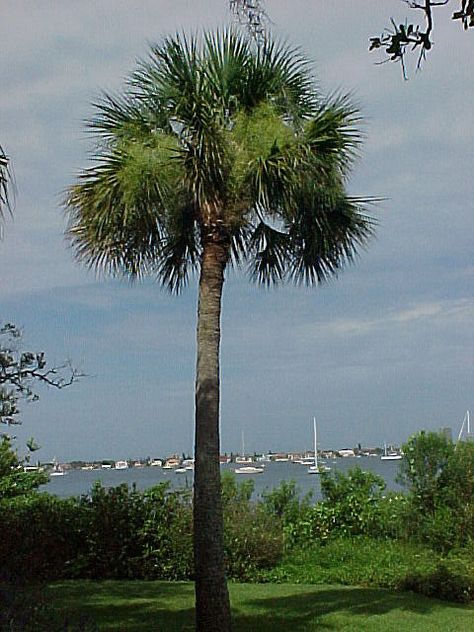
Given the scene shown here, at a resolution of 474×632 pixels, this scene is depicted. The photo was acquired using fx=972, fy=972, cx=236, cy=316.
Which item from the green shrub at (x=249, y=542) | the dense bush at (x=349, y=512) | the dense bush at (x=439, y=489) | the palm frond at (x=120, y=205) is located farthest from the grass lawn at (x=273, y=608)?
the palm frond at (x=120, y=205)

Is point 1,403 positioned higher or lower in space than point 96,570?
higher

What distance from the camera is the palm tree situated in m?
9.09

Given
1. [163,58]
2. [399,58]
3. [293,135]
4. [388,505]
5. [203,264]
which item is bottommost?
[388,505]

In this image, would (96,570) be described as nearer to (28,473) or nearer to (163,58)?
(28,473)

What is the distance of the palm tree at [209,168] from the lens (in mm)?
9086

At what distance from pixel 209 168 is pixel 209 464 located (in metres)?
2.76

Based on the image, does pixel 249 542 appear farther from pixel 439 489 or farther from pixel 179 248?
pixel 179 248

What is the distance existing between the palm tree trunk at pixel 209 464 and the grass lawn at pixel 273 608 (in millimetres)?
1016

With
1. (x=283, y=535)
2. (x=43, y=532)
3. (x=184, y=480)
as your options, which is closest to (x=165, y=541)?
(x=184, y=480)

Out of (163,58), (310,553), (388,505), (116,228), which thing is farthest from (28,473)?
(163,58)

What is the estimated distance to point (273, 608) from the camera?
35.3ft

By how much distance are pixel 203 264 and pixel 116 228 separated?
926 millimetres

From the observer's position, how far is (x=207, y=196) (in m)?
9.39

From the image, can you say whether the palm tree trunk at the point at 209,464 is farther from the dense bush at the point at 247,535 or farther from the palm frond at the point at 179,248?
the dense bush at the point at 247,535
